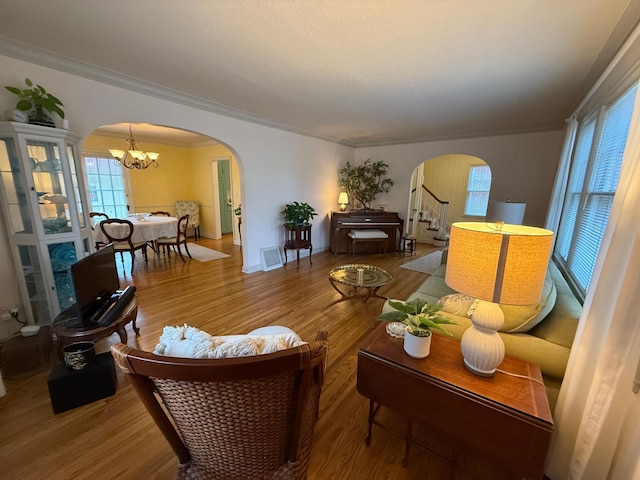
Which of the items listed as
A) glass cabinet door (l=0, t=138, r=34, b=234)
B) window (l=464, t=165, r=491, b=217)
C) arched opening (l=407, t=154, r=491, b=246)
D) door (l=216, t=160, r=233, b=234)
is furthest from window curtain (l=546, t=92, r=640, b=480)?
door (l=216, t=160, r=233, b=234)

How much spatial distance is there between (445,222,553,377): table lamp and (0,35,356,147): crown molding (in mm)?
3443

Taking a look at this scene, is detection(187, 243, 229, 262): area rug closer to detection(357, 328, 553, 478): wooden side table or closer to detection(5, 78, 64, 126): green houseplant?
detection(5, 78, 64, 126): green houseplant

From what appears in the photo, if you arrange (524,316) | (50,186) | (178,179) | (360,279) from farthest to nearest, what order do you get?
(178,179)
(360,279)
(50,186)
(524,316)

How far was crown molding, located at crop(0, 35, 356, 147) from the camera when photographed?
6.93ft

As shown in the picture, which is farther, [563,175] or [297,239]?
[297,239]

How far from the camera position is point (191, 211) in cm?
696

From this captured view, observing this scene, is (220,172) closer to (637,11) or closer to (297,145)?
(297,145)

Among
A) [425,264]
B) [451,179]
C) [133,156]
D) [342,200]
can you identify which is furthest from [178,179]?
[451,179]

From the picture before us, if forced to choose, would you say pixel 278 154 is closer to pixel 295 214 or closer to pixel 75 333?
pixel 295 214

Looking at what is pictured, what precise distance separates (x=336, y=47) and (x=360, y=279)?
2.28 m

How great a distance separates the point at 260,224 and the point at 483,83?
11.8ft

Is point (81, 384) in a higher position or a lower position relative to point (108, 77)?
lower

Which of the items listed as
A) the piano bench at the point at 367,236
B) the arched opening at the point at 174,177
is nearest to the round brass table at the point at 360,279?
the piano bench at the point at 367,236

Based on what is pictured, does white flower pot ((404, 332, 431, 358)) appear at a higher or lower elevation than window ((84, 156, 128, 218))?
lower
